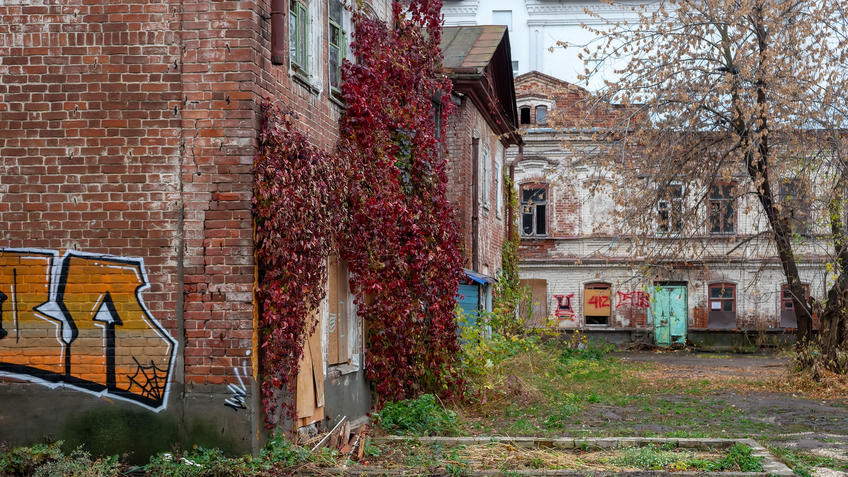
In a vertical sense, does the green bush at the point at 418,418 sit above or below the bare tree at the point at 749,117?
below

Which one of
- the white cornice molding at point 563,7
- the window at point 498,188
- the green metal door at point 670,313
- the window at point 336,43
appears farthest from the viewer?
the white cornice molding at point 563,7

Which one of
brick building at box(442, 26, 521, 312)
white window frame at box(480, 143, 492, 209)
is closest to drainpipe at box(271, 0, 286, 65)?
brick building at box(442, 26, 521, 312)

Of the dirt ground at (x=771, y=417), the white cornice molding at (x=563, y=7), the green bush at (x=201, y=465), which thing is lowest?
the dirt ground at (x=771, y=417)

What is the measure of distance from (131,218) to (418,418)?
16.6 ft

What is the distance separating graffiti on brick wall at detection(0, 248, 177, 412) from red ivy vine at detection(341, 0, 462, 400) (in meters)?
3.34

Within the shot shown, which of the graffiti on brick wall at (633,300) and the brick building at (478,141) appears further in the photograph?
the graffiti on brick wall at (633,300)

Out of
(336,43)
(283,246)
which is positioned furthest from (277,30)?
(336,43)

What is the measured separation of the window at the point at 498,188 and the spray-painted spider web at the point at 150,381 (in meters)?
15.6

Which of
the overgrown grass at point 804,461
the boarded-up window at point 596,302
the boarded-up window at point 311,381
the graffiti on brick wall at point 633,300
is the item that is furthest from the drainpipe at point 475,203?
the graffiti on brick wall at point 633,300

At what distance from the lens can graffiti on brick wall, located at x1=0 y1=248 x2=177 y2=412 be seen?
8453 millimetres

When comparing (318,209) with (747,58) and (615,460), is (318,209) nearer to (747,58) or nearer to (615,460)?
(615,460)

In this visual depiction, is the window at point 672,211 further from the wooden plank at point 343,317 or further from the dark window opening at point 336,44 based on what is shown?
the dark window opening at point 336,44

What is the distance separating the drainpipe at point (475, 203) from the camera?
19766 mm

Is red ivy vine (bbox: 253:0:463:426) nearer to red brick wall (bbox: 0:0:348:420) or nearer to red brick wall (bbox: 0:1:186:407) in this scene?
red brick wall (bbox: 0:0:348:420)
